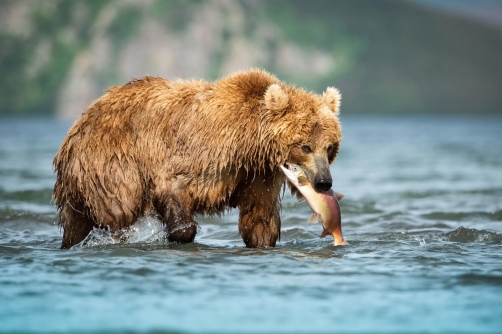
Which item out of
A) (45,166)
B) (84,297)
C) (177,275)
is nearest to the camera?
(84,297)

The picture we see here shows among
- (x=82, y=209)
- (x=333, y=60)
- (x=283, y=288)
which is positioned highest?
(x=333, y=60)

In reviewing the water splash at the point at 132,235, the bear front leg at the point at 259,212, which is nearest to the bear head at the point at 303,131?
the bear front leg at the point at 259,212

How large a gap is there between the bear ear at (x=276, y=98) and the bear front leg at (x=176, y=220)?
1154 millimetres

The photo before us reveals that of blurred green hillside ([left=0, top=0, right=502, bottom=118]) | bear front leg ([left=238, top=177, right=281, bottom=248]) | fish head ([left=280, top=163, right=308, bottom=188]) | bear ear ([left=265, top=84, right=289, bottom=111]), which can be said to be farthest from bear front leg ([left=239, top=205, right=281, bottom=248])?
blurred green hillside ([left=0, top=0, right=502, bottom=118])

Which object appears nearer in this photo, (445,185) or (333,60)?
(445,185)

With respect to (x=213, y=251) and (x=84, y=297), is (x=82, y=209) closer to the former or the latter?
(x=213, y=251)

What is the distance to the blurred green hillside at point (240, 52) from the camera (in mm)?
82625

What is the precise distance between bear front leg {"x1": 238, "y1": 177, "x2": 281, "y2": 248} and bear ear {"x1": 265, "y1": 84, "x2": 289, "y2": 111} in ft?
2.51

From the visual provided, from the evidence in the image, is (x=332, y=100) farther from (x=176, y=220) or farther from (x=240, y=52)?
(x=240, y=52)

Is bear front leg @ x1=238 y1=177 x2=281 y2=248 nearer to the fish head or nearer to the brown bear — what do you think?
the brown bear

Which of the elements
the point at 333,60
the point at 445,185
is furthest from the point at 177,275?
the point at 333,60

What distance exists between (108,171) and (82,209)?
1.57 ft

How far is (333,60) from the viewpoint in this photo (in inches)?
3647

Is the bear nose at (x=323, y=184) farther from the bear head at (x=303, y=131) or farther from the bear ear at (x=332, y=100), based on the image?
the bear ear at (x=332, y=100)
